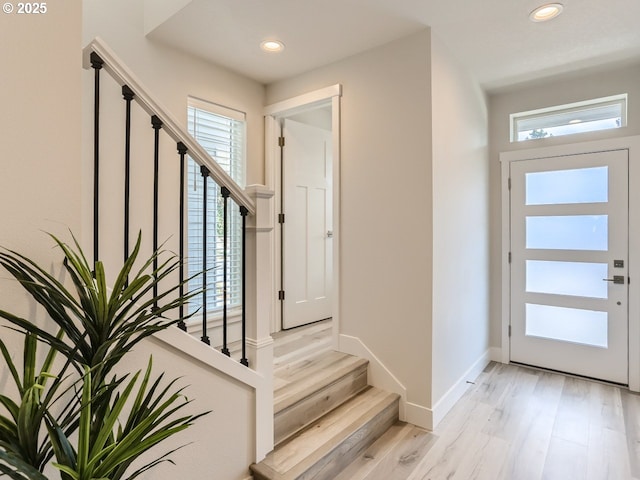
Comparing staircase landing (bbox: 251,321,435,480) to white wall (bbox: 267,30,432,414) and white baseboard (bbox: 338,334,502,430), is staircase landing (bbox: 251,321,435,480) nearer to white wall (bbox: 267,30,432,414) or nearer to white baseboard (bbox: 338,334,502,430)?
white baseboard (bbox: 338,334,502,430)

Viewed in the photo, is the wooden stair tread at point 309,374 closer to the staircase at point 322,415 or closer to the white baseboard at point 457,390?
the staircase at point 322,415

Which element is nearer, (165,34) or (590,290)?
(165,34)

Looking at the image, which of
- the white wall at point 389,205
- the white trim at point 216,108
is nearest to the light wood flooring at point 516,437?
the white wall at point 389,205

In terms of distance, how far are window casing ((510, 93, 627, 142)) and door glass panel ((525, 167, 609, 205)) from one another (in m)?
0.39

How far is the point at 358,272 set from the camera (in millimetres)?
2738

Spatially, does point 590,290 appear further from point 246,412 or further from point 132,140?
point 132,140

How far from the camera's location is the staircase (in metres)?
1.80

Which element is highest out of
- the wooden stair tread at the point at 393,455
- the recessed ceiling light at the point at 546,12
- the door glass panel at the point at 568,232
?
the recessed ceiling light at the point at 546,12

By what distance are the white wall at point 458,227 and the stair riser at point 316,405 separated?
0.54 metres

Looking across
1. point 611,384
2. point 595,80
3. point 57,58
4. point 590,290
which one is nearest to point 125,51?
point 57,58

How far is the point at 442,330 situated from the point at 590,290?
1.69 metres

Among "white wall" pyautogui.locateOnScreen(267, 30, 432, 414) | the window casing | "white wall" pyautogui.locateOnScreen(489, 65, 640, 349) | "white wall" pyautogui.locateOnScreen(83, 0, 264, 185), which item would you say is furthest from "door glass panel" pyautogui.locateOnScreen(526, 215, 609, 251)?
"white wall" pyautogui.locateOnScreen(83, 0, 264, 185)

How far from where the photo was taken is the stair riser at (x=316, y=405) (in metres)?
1.97

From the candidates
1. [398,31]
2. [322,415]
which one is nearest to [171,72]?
[398,31]
